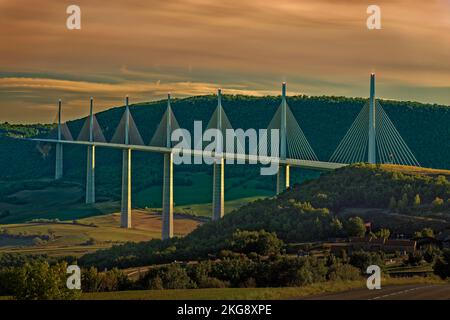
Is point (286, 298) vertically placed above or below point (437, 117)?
below

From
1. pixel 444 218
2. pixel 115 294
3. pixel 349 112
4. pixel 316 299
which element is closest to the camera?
pixel 316 299

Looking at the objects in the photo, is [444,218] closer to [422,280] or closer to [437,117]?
[422,280]

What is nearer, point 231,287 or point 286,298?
point 286,298

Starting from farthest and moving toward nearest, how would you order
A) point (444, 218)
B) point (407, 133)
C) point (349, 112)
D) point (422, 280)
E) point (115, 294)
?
1. point (349, 112)
2. point (407, 133)
3. point (444, 218)
4. point (422, 280)
5. point (115, 294)

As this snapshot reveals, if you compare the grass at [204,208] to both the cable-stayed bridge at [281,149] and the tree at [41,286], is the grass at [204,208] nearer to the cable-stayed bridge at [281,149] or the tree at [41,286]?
the cable-stayed bridge at [281,149]

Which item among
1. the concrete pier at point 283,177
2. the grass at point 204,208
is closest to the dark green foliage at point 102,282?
the concrete pier at point 283,177

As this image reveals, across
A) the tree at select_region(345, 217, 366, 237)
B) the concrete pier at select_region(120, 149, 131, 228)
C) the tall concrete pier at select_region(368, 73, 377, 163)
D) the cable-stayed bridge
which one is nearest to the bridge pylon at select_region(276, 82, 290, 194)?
the cable-stayed bridge

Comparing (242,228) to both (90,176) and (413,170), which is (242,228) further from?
(90,176)

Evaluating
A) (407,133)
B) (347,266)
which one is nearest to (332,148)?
(407,133)
